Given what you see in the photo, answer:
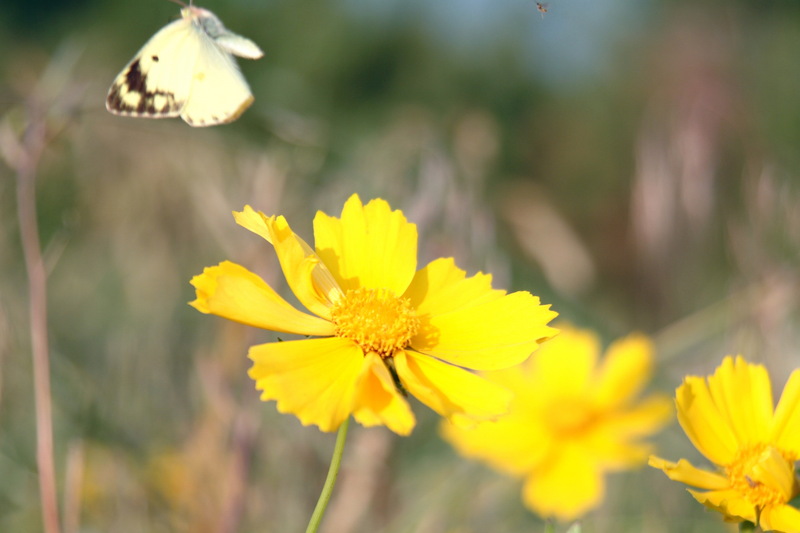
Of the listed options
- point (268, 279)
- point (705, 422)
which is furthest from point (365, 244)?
point (268, 279)

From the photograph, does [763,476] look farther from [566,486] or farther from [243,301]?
[566,486]

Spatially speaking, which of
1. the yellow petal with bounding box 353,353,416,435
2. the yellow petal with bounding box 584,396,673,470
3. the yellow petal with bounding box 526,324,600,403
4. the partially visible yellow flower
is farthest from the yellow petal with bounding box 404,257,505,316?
the yellow petal with bounding box 526,324,600,403

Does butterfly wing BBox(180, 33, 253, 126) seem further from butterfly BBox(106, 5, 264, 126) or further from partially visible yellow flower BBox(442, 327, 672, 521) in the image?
partially visible yellow flower BBox(442, 327, 672, 521)

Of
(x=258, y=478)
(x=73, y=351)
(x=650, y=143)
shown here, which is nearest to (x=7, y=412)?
(x=258, y=478)

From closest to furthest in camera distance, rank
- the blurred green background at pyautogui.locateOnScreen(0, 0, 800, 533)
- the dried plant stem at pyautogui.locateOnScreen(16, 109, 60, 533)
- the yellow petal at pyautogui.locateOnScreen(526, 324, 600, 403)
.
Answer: the dried plant stem at pyautogui.locateOnScreen(16, 109, 60, 533) → the blurred green background at pyautogui.locateOnScreen(0, 0, 800, 533) → the yellow petal at pyautogui.locateOnScreen(526, 324, 600, 403)

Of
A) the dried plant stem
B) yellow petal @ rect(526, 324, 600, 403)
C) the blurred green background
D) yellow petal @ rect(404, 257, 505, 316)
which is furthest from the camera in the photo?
yellow petal @ rect(526, 324, 600, 403)

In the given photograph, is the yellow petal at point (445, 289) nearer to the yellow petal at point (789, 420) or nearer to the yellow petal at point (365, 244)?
the yellow petal at point (365, 244)
